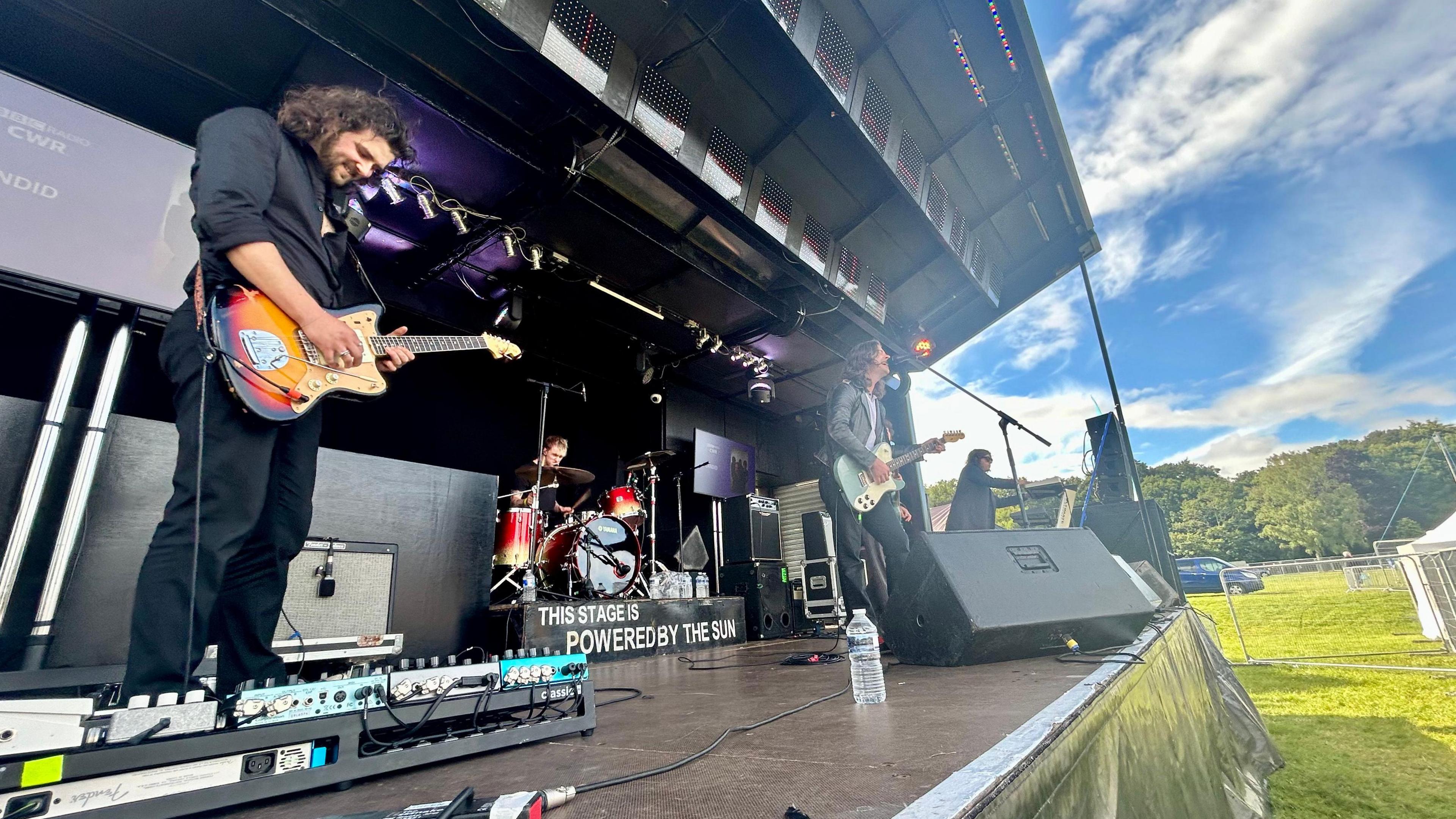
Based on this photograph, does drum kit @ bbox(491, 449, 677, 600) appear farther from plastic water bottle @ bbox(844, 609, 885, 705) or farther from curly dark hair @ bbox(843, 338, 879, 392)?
plastic water bottle @ bbox(844, 609, 885, 705)

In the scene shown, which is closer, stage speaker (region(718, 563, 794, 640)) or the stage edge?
the stage edge

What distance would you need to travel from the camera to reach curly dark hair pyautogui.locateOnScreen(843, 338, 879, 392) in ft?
12.1

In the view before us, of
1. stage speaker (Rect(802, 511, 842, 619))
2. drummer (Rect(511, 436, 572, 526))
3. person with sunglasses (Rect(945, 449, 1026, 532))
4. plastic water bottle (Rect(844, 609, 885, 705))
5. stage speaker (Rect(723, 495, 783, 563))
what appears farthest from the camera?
stage speaker (Rect(723, 495, 783, 563))

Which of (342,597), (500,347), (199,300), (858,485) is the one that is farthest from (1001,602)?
(342,597)

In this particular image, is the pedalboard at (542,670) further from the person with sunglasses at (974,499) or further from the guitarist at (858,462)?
the person with sunglasses at (974,499)

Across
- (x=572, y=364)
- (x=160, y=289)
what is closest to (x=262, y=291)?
(x=160, y=289)

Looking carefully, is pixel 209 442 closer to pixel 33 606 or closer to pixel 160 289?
pixel 33 606

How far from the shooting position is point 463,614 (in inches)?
133

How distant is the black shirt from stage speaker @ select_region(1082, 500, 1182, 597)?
4573mm

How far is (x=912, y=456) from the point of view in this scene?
389 centimetres

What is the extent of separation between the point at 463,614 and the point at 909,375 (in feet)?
17.9

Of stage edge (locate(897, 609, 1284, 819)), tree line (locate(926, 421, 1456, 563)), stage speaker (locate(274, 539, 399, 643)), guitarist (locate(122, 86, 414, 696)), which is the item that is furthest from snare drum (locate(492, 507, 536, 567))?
tree line (locate(926, 421, 1456, 563))

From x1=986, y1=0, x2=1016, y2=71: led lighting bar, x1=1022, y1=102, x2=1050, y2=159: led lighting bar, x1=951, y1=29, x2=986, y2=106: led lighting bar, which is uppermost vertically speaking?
x1=951, y1=29, x2=986, y2=106: led lighting bar

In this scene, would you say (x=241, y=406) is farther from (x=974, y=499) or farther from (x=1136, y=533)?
(x=974, y=499)
